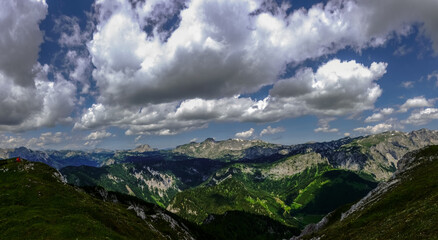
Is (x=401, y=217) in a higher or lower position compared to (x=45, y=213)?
lower

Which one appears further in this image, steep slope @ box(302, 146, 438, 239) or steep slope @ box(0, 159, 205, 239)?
steep slope @ box(0, 159, 205, 239)

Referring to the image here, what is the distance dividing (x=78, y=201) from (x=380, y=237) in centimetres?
8546

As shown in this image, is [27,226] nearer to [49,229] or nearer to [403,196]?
[49,229]

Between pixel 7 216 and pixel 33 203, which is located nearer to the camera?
pixel 7 216

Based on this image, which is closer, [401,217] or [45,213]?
[401,217]

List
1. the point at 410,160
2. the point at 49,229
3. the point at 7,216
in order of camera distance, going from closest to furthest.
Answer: the point at 49,229
the point at 7,216
the point at 410,160

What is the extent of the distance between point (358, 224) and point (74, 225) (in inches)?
3096

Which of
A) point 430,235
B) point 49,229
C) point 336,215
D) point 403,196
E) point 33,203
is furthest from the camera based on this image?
point 336,215

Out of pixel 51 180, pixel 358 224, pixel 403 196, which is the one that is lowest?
pixel 358 224

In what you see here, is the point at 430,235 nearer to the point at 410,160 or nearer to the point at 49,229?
the point at 49,229

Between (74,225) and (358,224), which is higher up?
(74,225)

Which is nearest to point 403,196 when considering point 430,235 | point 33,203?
point 430,235

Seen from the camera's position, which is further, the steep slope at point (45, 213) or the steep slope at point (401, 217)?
the steep slope at point (45, 213)

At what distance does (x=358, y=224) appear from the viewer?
7681 centimetres
